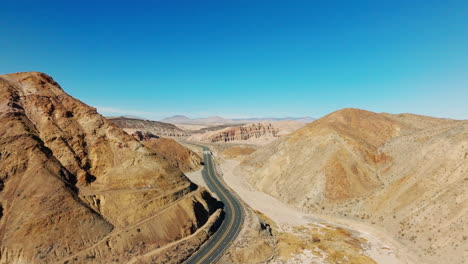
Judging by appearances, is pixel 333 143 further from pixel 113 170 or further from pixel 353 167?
pixel 113 170

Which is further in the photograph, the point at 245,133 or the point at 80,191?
the point at 245,133

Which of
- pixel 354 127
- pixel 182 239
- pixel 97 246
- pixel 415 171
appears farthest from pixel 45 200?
pixel 354 127

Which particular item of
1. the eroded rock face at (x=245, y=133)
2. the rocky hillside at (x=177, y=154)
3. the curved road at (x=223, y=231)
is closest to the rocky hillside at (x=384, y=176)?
the curved road at (x=223, y=231)

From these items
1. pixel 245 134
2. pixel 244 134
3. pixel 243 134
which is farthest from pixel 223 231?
pixel 245 134

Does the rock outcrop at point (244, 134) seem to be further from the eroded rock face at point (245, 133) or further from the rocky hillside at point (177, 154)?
the rocky hillside at point (177, 154)

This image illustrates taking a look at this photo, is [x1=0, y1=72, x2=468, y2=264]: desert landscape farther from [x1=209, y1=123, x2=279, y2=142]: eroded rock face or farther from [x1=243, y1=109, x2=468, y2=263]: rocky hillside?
[x1=209, y1=123, x2=279, y2=142]: eroded rock face

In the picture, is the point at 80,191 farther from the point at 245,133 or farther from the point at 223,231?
the point at 245,133
